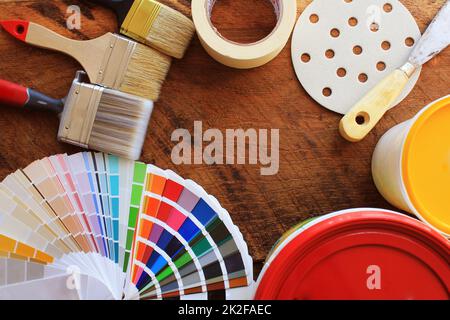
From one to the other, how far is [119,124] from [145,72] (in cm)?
8

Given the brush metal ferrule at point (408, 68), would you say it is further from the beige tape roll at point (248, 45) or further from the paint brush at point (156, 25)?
the paint brush at point (156, 25)

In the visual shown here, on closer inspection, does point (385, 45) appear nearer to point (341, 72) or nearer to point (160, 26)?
point (341, 72)

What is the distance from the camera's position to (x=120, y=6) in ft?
2.34

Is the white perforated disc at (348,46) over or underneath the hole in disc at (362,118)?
over

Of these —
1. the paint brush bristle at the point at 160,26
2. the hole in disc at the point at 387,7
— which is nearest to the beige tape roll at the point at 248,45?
the paint brush bristle at the point at 160,26

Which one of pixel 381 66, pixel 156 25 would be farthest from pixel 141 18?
pixel 381 66

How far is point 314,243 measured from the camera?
0.58 metres

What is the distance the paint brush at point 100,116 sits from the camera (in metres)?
0.69

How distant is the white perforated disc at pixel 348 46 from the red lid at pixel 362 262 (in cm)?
20

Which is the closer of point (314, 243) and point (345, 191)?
point (314, 243)
